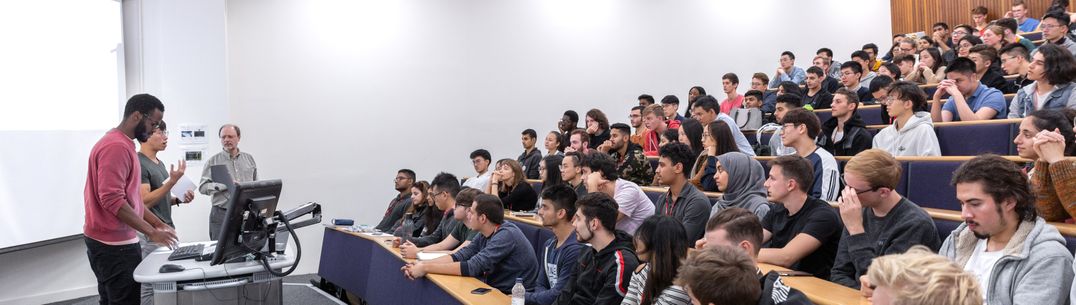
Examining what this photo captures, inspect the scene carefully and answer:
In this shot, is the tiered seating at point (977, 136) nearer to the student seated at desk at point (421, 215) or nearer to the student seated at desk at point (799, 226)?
the student seated at desk at point (799, 226)

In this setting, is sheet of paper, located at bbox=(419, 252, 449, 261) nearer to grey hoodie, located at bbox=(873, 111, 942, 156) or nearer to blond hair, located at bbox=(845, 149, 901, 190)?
blond hair, located at bbox=(845, 149, 901, 190)

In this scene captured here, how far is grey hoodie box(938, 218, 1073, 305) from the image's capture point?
7.06ft

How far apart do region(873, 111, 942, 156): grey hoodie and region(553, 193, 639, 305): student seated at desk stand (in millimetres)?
2221

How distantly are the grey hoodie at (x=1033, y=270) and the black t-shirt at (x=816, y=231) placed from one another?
0.93m

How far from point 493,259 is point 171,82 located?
13.4ft

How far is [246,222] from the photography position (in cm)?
348

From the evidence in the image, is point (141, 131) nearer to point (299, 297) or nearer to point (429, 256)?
point (429, 256)

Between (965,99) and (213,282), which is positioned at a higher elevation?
(965,99)

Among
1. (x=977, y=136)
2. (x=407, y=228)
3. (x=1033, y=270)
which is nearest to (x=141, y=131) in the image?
(x=407, y=228)

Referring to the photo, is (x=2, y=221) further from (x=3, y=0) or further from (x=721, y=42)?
(x=721, y=42)

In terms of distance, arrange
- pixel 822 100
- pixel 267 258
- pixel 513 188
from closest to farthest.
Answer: pixel 267 258 → pixel 513 188 → pixel 822 100

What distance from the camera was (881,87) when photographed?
6.47 meters

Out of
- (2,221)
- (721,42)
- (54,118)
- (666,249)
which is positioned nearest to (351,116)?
(54,118)

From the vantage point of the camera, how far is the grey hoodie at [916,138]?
4.57m
